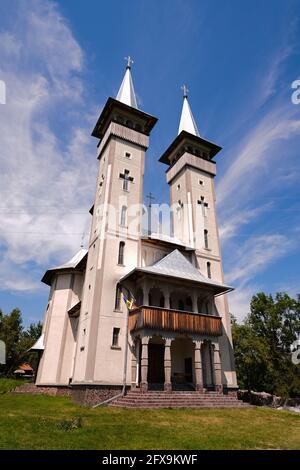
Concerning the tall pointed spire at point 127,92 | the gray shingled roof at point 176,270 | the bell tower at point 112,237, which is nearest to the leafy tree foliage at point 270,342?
the gray shingled roof at point 176,270

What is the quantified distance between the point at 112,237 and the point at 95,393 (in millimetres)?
10769

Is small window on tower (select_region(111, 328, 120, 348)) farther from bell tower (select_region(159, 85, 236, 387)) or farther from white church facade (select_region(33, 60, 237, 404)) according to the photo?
bell tower (select_region(159, 85, 236, 387))

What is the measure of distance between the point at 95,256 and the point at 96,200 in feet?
21.6

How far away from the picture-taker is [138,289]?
22.9m

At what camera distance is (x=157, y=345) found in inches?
914

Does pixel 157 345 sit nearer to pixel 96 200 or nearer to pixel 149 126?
pixel 96 200

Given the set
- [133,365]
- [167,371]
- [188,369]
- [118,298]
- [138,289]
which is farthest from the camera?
[188,369]

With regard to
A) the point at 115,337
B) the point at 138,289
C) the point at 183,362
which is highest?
the point at 138,289

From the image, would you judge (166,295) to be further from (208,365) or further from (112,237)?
(208,365)

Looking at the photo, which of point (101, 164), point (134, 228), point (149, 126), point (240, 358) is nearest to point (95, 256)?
point (134, 228)

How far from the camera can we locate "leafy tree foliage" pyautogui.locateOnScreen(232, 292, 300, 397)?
37719 mm

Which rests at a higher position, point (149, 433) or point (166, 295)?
point (166, 295)

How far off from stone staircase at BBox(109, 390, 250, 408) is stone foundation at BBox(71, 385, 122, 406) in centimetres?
82

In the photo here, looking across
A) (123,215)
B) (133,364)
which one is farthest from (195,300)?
(123,215)
